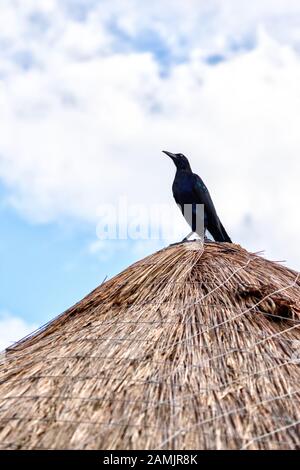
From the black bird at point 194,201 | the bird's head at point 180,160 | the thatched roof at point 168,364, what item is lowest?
the thatched roof at point 168,364

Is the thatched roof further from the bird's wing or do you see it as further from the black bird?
the bird's wing

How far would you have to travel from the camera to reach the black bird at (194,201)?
314 inches

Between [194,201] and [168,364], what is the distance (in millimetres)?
3955

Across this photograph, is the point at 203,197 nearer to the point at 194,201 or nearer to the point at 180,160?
the point at 194,201

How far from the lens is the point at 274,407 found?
13.4 ft

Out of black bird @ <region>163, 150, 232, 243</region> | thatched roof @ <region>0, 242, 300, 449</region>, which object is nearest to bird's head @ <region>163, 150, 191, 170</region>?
black bird @ <region>163, 150, 232, 243</region>

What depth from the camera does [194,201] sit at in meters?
8.17

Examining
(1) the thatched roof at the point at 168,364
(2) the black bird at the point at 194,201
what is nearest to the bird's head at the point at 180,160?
(2) the black bird at the point at 194,201

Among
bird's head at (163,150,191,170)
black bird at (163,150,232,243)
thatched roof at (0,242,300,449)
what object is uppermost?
bird's head at (163,150,191,170)

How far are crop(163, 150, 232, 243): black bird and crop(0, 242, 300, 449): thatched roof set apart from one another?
81.7 inches

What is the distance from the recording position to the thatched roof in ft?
12.8

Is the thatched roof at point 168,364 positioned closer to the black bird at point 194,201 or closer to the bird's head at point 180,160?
the black bird at point 194,201

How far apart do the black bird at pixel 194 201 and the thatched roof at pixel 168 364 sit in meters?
2.07

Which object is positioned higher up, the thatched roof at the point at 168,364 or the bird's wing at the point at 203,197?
the bird's wing at the point at 203,197
